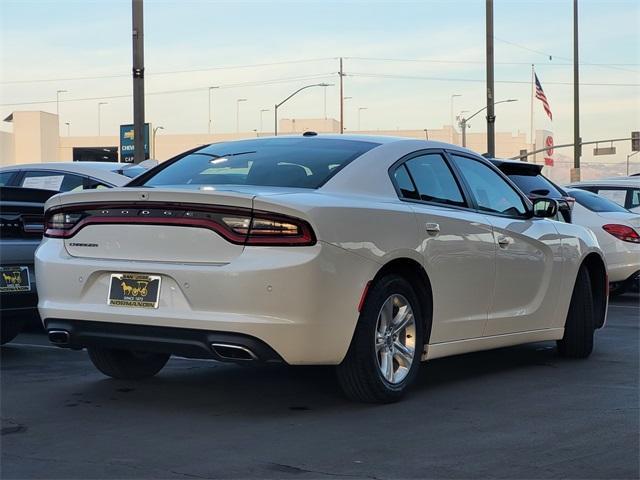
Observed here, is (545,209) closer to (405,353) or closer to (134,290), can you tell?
(405,353)

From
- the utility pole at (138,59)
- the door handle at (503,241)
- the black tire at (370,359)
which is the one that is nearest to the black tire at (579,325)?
the door handle at (503,241)

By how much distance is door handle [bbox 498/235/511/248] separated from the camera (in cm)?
673

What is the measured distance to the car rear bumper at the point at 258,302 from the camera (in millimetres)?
5098

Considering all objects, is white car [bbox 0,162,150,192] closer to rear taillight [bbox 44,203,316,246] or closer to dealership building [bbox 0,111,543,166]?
rear taillight [bbox 44,203,316,246]

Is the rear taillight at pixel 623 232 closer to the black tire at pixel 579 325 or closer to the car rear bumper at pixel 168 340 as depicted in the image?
the black tire at pixel 579 325

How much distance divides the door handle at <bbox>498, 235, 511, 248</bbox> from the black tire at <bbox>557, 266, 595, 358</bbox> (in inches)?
46.2

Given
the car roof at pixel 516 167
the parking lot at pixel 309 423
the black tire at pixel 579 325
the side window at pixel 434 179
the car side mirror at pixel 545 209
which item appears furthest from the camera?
the car roof at pixel 516 167

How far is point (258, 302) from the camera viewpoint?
5102mm

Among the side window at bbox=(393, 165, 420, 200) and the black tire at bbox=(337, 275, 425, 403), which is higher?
the side window at bbox=(393, 165, 420, 200)

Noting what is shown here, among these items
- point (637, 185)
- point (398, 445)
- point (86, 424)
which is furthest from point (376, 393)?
point (637, 185)

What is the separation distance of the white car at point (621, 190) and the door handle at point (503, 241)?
318 inches

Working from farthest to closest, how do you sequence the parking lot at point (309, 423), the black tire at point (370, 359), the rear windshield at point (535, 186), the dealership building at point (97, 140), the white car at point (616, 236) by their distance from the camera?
the dealership building at point (97, 140) → the white car at point (616, 236) → the rear windshield at point (535, 186) → the black tire at point (370, 359) → the parking lot at point (309, 423)

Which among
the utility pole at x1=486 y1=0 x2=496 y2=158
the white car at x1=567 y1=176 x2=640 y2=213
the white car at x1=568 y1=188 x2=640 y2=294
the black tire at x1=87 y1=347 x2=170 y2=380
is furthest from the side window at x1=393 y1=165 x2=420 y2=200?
the utility pole at x1=486 y1=0 x2=496 y2=158

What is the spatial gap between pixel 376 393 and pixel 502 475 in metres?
1.43
